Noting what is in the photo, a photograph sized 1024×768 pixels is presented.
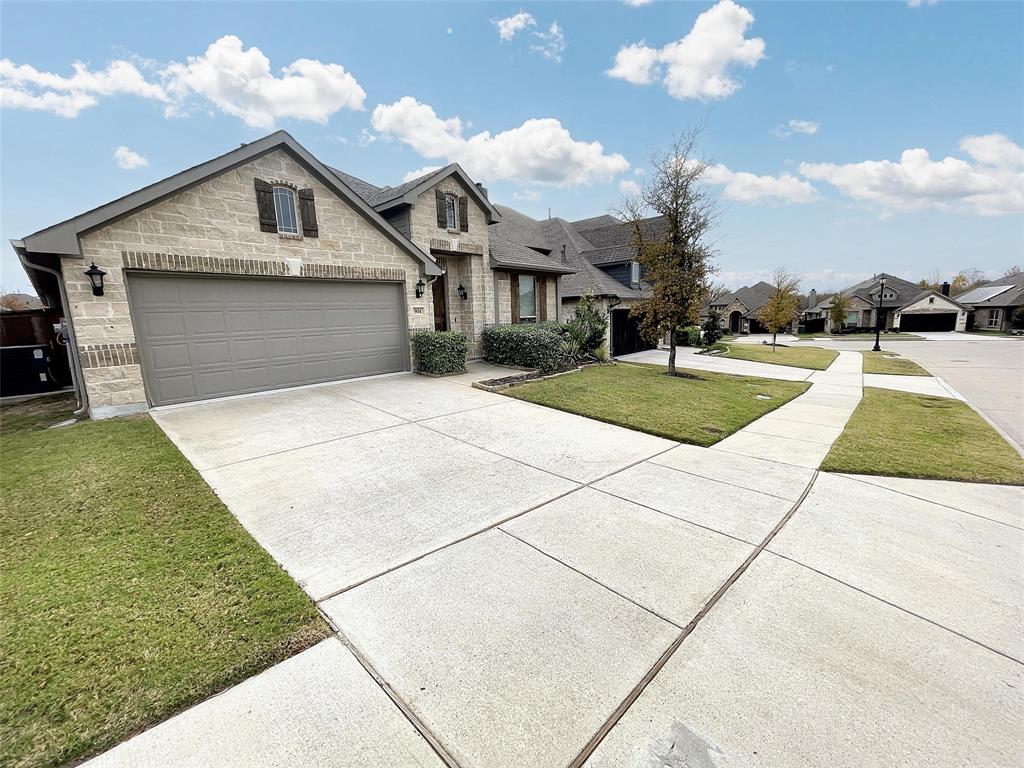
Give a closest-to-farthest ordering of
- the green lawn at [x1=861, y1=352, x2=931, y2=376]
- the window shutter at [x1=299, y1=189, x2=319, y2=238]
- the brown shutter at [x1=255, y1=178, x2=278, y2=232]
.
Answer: the brown shutter at [x1=255, y1=178, x2=278, y2=232] → the window shutter at [x1=299, y1=189, x2=319, y2=238] → the green lawn at [x1=861, y1=352, x2=931, y2=376]

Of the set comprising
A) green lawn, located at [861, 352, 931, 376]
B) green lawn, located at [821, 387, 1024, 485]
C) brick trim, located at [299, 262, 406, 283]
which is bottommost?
green lawn, located at [861, 352, 931, 376]

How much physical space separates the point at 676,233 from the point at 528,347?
5820mm

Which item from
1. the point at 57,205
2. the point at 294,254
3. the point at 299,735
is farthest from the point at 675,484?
the point at 57,205

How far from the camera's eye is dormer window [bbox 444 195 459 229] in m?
13.3

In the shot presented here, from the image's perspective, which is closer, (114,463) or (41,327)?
(114,463)

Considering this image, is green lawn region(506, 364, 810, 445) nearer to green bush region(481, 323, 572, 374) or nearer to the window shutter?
green bush region(481, 323, 572, 374)

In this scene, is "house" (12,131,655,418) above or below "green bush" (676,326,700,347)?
above

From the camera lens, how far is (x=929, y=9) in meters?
10.1

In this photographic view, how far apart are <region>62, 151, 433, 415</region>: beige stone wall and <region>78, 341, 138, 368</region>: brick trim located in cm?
4

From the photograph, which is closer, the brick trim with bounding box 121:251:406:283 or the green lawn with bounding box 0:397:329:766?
the green lawn with bounding box 0:397:329:766

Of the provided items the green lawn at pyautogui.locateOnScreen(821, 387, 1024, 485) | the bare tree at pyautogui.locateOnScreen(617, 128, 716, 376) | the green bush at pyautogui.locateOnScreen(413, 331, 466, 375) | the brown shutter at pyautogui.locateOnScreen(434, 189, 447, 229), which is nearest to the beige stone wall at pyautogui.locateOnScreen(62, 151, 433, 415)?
the green bush at pyautogui.locateOnScreen(413, 331, 466, 375)

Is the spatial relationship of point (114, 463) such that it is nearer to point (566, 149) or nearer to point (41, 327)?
point (41, 327)

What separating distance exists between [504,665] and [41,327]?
1604 cm

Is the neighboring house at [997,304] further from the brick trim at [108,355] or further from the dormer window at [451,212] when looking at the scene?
the brick trim at [108,355]
